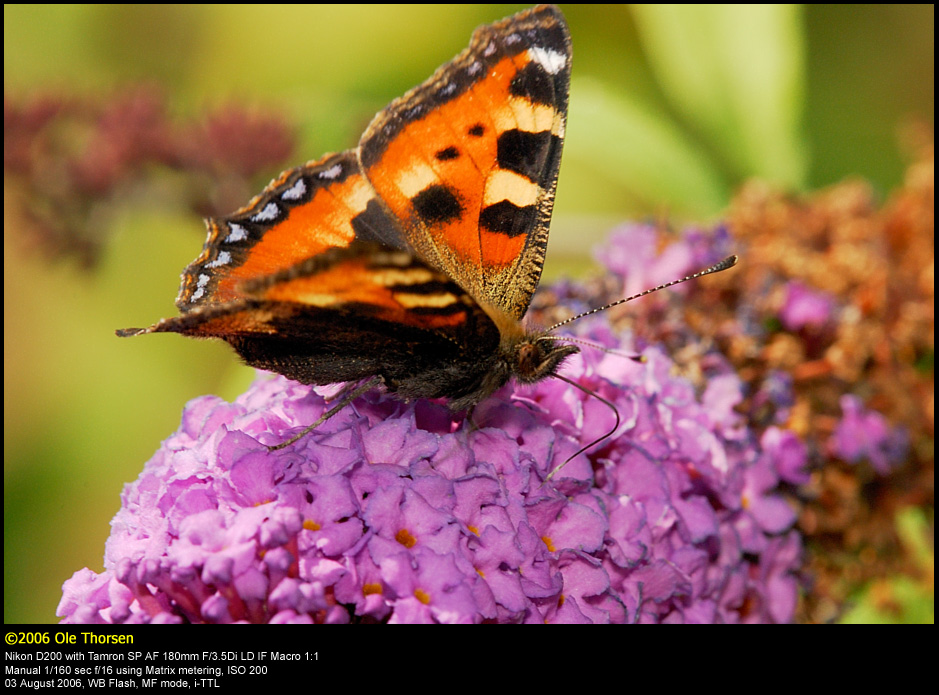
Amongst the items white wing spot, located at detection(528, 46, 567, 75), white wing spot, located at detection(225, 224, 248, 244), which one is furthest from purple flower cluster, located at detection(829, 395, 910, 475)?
white wing spot, located at detection(225, 224, 248, 244)

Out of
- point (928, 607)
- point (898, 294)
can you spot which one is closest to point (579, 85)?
point (898, 294)

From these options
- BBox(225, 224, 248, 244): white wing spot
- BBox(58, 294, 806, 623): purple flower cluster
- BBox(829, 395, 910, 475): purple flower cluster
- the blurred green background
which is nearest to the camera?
BBox(58, 294, 806, 623): purple flower cluster

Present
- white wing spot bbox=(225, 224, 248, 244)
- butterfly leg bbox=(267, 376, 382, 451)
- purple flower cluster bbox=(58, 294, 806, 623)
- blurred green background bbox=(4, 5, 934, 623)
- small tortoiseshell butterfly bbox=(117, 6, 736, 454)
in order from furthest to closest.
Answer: blurred green background bbox=(4, 5, 934, 623) → white wing spot bbox=(225, 224, 248, 244) → small tortoiseshell butterfly bbox=(117, 6, 736, 454) → butterfly leg bbox=(267, 376, 382, 451) → purple flower cluster bbox=(58, 294, 806, 623)

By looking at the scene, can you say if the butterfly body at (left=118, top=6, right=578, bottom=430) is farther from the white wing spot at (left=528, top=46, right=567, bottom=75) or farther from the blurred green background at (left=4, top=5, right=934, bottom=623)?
the blurred green background at (left=4, top=5, right=934, bottom=623)

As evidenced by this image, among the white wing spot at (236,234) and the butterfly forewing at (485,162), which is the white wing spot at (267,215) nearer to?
the white wing spot at (236,234)

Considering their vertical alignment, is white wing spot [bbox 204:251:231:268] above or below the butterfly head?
above

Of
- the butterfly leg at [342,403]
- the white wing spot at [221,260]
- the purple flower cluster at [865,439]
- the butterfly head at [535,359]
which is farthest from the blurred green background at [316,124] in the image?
the butterfly head at [535,359]
